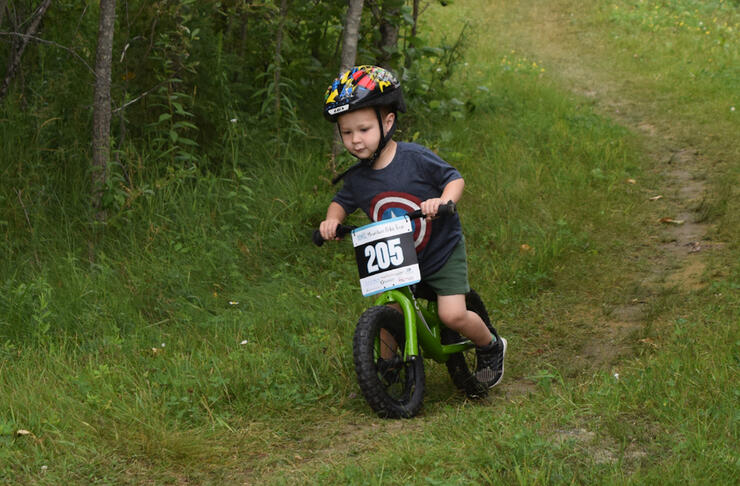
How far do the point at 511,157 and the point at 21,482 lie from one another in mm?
5798

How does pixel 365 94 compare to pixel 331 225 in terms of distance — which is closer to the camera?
pixel 365 94

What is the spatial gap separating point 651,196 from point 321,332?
13.8 feet

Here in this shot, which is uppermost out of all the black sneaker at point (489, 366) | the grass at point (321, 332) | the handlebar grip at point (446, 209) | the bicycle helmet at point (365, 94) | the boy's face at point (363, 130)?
the bicycle helmet at point (365, 94)

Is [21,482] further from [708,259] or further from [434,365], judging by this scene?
[708,259]

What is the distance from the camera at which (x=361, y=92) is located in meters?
3.96

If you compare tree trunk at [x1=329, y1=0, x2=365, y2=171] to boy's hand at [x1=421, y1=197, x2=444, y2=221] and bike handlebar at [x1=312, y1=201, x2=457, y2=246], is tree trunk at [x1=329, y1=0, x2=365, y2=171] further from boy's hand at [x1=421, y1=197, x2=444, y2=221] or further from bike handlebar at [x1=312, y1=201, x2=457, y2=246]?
boy's hand at [x1=421, y1=197, x2=444, y2=221]

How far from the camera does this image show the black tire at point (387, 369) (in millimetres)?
3799

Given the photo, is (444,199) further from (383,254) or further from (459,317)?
(459,317)

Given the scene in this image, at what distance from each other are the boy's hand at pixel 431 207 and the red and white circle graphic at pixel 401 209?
310mm

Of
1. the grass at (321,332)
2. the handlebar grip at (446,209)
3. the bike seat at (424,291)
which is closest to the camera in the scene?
the grass at (321,332)

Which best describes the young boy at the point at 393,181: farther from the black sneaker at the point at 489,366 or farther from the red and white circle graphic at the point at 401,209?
the black sneaker at the point at 489,366

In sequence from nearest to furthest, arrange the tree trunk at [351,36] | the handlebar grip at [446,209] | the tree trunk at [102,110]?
1. the handlebar grip at [446,209]
2. the tree trunk at [102,110]
3. the tree trunk at [351,36]

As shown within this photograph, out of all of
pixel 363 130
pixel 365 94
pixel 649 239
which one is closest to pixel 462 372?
pixel 363 130

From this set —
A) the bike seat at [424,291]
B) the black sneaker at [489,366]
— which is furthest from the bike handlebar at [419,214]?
the black sneaker at [489,366]
